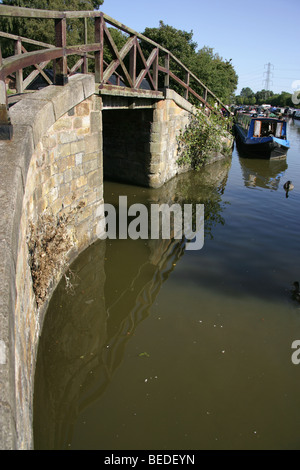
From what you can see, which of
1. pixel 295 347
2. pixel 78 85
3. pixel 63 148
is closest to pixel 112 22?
pixel 78 85

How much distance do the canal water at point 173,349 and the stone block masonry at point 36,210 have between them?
37 cm

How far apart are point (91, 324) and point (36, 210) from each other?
1613 mm

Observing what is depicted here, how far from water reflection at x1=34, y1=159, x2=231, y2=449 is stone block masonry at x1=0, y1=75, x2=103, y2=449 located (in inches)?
8.7

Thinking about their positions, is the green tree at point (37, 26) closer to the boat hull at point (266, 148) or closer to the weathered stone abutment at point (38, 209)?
the boat hull at point (266, 148)

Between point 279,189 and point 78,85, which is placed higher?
point 78,85

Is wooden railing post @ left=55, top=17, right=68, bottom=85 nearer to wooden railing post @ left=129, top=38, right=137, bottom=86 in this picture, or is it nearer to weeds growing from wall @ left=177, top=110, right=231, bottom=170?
wooden railing post @ left=129, top=38, right=137, bottom=86

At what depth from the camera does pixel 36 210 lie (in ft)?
13.7

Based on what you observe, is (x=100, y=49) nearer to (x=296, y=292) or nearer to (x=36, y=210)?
(x=36, y=210)

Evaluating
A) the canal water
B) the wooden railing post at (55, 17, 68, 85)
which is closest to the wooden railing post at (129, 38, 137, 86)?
the wooden railing post at (55, 17, 68, 85)

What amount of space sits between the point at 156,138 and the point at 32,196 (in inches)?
261

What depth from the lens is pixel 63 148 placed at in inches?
205

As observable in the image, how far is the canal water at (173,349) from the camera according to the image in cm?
317

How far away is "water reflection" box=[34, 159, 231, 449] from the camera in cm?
330
